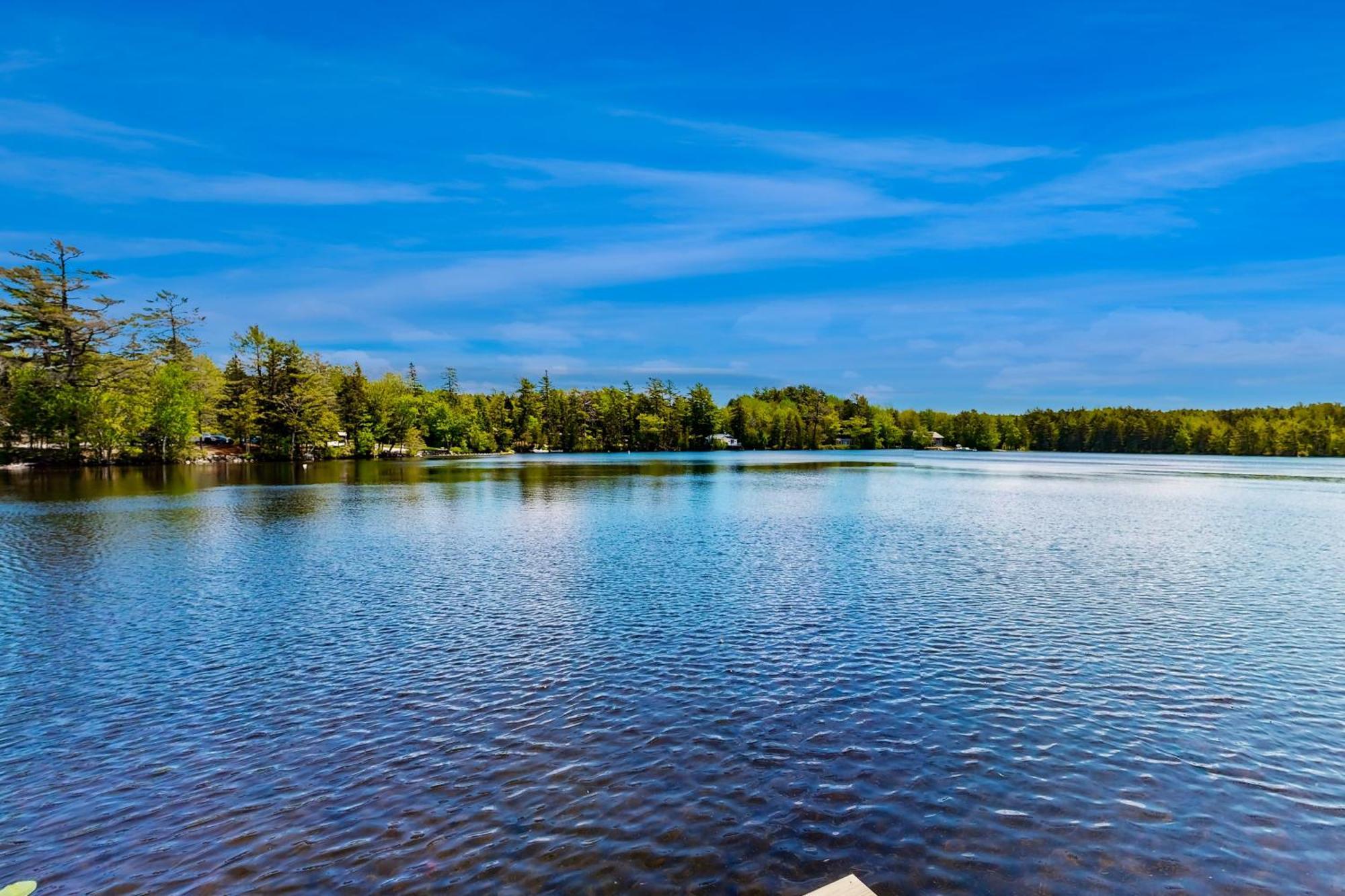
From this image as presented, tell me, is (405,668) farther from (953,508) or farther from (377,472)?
(377,472)

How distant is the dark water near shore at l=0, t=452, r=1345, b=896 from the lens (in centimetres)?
875

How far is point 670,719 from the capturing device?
1324 centimetres

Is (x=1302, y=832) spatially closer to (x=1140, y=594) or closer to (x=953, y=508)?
(x=1140, y=594)

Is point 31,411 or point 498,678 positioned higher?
point 31,411

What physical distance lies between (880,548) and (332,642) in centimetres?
2524

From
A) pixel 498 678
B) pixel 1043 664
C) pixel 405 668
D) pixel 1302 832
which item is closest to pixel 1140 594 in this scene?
pixel 1043 664

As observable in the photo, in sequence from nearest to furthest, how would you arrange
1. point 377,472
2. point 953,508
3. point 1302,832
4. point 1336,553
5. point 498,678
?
point 1302,832, point 498,678, point 1336,553, point 953,508, point 377,472

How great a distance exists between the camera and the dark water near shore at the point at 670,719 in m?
8.75

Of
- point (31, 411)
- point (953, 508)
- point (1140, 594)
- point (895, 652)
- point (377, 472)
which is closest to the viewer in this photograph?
point (895, 652)

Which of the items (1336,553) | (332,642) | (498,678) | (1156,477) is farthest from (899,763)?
(1156,477)

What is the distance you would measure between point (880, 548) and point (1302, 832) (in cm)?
2455

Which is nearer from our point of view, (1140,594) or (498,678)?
(498,678)

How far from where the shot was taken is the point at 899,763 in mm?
11375

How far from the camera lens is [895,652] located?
17.4 meters
